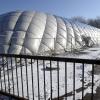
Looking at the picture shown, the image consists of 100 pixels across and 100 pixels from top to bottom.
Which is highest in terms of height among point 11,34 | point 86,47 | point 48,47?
point 11,34

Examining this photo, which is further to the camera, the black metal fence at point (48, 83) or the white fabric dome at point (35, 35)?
the white fabric dome at point (35, 35)

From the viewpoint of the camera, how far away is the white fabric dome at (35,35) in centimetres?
1627

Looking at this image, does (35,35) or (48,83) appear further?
(35,35)

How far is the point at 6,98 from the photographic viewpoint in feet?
18.8

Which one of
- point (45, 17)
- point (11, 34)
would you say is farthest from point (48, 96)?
point (45, 17)

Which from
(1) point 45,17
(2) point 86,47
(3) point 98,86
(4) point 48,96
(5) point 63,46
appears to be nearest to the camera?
(4) point 48,96

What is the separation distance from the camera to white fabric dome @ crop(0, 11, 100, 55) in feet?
53.4

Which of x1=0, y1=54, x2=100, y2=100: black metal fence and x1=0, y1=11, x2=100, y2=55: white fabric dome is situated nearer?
x1=0, y1=54, x2=100, y2=100: black metal fence

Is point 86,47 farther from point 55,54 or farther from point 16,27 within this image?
point 16,27

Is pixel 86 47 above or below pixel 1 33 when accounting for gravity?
below

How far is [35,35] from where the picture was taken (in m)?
17.8

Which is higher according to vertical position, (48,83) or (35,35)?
(48,83)

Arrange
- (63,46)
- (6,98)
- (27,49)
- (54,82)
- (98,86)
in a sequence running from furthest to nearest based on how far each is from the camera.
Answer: (63,46) → (27,49) → (54,82) → (98,86) → (6,98)

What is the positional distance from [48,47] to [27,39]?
6.82 feet
